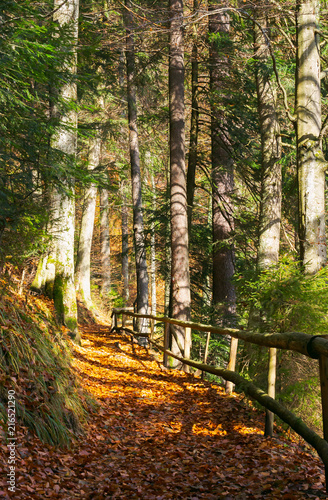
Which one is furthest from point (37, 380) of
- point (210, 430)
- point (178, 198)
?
point (178, 198)

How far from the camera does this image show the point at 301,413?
586cm

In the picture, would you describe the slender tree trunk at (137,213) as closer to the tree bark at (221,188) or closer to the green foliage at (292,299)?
the tree bark at (221,188)

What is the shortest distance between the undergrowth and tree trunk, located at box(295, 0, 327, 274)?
395 centimetres

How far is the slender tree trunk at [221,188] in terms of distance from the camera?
1279cm

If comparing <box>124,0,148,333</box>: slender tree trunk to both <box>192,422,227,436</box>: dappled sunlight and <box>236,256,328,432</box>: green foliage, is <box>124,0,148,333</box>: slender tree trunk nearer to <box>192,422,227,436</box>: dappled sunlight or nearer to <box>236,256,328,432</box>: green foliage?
<box>236,256,328,432</box>: green foliage

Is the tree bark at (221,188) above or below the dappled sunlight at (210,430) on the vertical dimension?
above

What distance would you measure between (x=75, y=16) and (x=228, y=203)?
653cm

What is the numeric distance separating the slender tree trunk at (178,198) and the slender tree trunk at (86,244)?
8.08m

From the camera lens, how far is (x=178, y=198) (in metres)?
10.9

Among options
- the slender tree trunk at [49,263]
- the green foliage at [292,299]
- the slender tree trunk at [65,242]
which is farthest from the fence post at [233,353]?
the slender tree trunk at [49,263]

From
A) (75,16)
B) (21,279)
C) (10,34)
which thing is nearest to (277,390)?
(21,279)

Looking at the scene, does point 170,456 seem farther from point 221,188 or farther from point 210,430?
point 221,188

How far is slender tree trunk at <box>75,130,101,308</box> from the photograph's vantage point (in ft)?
64.0

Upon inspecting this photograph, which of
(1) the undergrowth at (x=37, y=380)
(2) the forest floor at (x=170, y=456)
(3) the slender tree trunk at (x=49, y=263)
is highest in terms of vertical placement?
(3) the slender tree trunk at (x=49, y=263)
